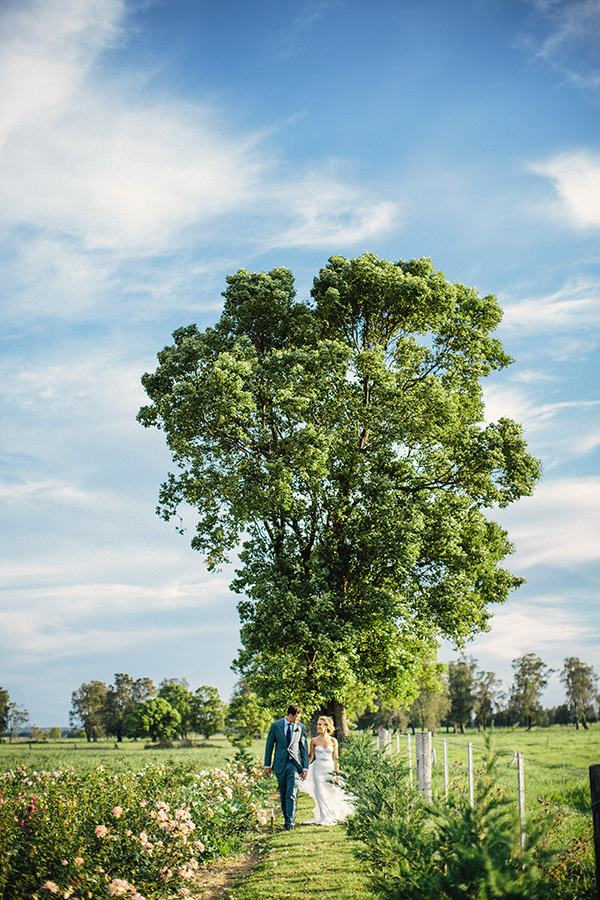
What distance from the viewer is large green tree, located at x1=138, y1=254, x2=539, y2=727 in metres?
18.2

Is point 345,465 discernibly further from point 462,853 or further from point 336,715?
point 462,853

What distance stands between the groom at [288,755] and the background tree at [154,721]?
7467 cm

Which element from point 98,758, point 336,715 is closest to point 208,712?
point 98,758

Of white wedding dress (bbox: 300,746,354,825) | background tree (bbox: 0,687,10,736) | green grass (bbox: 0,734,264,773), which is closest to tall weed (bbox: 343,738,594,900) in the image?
white wedding dress (bbox: 300,746,354,825)

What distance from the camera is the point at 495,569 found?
21.9 m

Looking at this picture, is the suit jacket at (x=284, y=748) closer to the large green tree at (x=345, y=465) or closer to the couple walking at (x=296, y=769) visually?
the couple walking at (x=296, y=769)

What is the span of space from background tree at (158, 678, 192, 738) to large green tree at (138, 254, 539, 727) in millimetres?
71607

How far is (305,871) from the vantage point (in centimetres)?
837

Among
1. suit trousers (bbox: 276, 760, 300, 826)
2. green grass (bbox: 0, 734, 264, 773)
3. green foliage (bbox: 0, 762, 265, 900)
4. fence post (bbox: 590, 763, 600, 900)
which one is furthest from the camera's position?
green grass (bbox: 0, 734, 264, 773)

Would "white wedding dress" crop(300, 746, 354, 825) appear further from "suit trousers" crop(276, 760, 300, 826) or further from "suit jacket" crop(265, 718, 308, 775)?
"suit jacket" crop(265, 718, 308, 775)

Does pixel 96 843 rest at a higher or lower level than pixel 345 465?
lower

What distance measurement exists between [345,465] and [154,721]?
72.0 metres

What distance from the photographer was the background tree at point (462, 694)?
92000 mm

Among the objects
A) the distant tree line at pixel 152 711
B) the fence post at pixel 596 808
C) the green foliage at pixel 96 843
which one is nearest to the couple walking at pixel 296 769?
the green foliage at pixel 96 843
